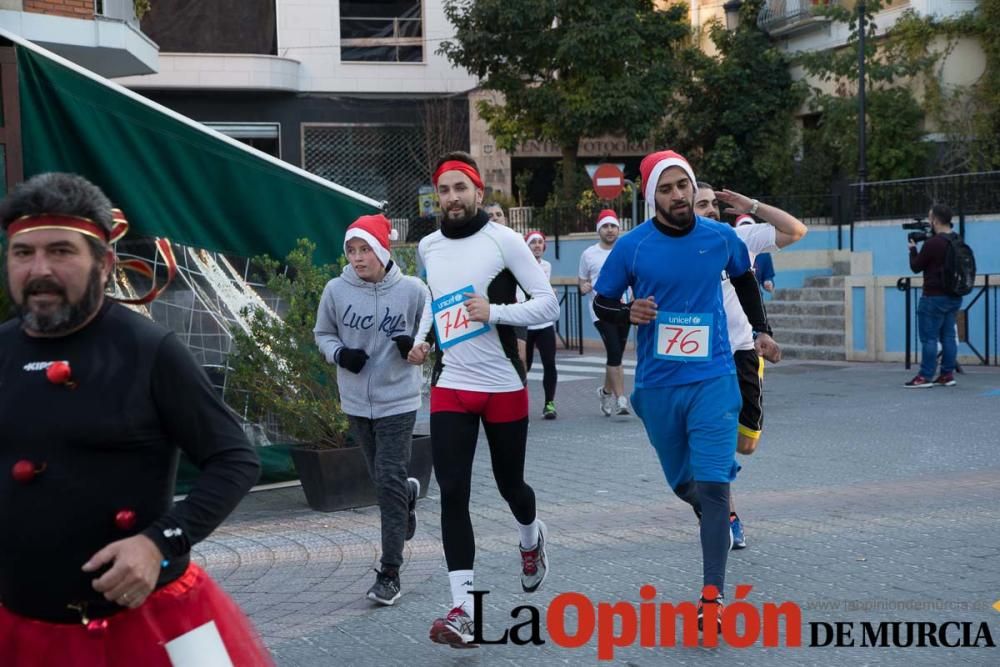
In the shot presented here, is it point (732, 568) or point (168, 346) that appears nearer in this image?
point (168, 346)

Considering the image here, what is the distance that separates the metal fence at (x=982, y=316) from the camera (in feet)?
60.6

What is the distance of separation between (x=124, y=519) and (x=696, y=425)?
3.40 m

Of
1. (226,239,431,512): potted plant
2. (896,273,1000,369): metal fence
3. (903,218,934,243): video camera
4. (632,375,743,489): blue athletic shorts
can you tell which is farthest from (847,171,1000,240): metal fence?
(632,375,743,489): blue athletic shorts

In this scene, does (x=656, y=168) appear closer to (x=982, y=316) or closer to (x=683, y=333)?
(x=683, y=333)

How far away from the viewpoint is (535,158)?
36.9m

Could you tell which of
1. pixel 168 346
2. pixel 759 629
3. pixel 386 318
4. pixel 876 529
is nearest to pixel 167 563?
pixel 168 346

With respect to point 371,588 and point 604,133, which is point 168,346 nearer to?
point 371,588

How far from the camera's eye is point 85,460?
9.80ft

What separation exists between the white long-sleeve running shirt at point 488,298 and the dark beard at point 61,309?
118 inches

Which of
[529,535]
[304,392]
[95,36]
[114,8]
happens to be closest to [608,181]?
[114,8]

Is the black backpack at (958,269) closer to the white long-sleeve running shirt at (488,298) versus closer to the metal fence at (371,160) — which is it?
the white long-sleeve running shirt at (488,298)

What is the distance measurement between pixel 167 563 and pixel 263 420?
692cm

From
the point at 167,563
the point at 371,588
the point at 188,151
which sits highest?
the point at 188,151

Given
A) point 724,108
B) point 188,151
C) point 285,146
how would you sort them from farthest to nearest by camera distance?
point 285,146 < point 724,108 < point 188,151
